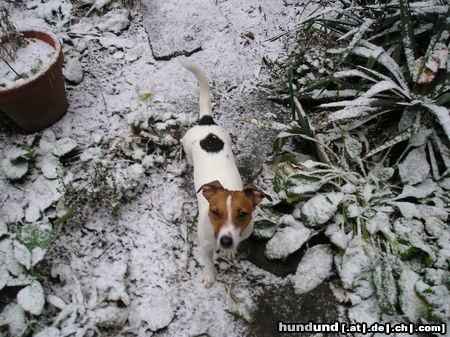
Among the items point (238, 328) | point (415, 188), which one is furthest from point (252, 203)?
point (415, 188)

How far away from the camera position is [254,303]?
222 centimetres

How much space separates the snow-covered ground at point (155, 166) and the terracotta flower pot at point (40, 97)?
103 mm

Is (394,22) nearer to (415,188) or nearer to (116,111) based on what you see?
(415,188)

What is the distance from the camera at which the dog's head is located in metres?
1.85

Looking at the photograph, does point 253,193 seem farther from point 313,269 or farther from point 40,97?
point 40,97

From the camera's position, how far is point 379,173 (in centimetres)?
255

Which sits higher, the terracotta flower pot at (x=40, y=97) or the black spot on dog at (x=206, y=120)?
the terracotta flower pot at (x=40, y=97)

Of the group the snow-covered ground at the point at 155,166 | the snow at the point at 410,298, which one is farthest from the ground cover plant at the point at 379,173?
the snow-covered ground at the point at 155,166

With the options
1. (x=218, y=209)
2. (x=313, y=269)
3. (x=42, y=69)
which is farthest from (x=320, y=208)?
(x=42, y=69)

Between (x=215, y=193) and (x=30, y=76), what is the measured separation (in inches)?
59.9

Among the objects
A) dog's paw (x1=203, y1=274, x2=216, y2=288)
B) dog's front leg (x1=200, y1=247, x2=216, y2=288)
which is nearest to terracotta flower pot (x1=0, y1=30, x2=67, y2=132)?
dog's front leg (x1=200, y1=247, x2=216, y2=288)

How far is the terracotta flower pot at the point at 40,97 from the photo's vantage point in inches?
95.7

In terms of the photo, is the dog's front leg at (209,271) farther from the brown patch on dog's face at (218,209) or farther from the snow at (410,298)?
the snow at (410,298)

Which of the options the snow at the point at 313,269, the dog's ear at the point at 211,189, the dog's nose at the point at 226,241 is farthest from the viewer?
the snow at the point at 313,269
